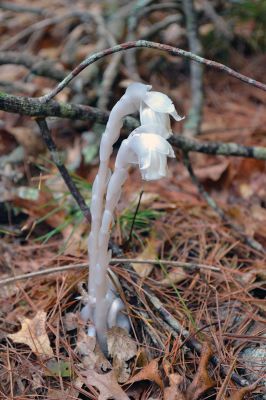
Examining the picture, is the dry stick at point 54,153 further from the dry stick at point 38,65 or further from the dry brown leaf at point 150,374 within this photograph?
the dry stick at point 38,65

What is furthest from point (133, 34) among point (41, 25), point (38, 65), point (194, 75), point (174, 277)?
point (174, 277)

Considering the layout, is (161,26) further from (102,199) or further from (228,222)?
(102,199)

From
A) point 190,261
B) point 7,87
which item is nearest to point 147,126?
point 190,261

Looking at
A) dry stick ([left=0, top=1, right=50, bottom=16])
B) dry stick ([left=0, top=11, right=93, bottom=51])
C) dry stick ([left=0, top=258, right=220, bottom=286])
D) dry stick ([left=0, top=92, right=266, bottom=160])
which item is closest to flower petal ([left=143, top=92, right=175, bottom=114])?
dry stick ([left=0, top=92, right=266, bottom=160])

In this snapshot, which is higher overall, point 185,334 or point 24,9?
point 24,9

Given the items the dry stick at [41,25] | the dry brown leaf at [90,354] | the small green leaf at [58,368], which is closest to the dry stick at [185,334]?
the dry brown leaf at [90,354]

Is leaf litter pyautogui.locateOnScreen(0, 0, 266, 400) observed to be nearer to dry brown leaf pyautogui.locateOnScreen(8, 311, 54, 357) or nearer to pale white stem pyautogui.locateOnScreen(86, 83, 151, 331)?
dry brown leaf pyautogui.locateOnScreen(8, 311, 54, 357)

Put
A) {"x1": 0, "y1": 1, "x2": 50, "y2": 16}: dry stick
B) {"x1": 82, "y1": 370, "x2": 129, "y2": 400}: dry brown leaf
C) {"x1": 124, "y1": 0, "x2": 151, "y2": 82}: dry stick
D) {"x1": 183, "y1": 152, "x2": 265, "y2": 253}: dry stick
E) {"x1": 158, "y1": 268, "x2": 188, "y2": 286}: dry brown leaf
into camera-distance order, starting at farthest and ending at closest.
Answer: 1. {"x1": 0, "y1": 1, "x2": 50, "y2": 16}: dry stick
2. {"x1": 124, "y1": 0, "x2": 151, "y2": 82}: dry stick
3. {"x1": 183, "y1": 152, "x2": 265, "y2": 253}: dry stick
4. {"x1": 158, "y1": 268, "x2": 188, "y2": 286}: dry brown leaf
5. {"x1": 82, "y1": 370, "x2": 129, "y2": 400}: dry brown leaf

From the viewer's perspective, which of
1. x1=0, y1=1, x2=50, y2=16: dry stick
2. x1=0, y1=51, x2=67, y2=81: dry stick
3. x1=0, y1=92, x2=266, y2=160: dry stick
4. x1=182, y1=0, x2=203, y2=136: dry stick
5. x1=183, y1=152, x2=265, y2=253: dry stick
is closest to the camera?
x1=0, y1=92, x2=266, y2=160: dry stick
